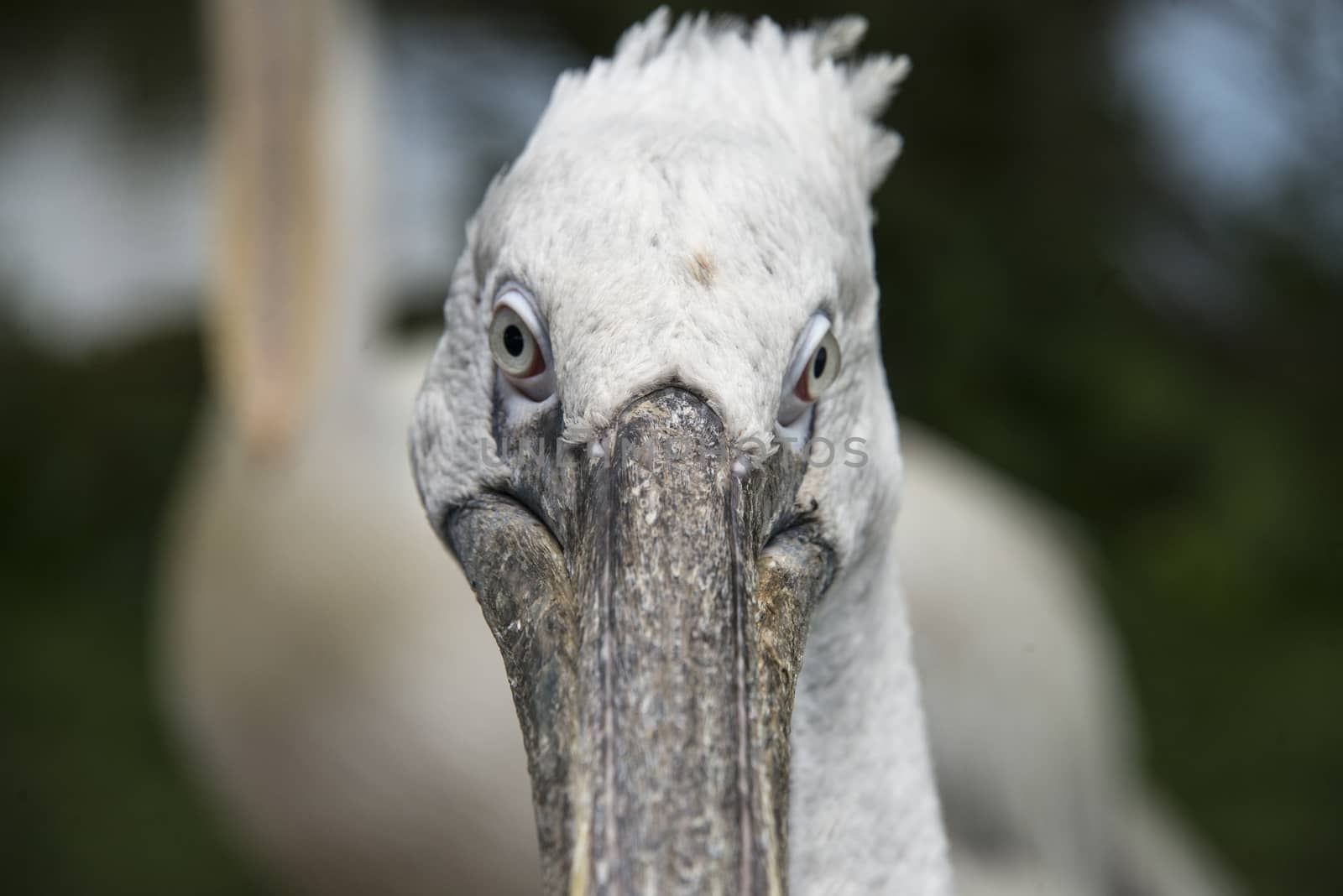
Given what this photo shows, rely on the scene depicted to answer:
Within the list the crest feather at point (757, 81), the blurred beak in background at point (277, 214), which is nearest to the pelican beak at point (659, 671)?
the crest feather at point (757, 81)

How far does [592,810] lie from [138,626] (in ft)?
14.3

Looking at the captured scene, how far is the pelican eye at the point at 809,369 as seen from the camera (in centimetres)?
106

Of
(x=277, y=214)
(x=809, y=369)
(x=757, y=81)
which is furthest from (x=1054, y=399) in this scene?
(x=809, y=369)

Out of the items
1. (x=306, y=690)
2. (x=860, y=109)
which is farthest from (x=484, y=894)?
(x=860, y=109)

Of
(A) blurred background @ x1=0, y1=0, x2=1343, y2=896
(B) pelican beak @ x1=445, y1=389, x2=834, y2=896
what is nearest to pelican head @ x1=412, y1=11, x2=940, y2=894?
(B) pelican beak @ x1=445, y1=389, x2=834, y2=896

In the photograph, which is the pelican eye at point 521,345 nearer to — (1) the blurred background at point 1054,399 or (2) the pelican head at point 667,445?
(2) the pelican head at point 667,445

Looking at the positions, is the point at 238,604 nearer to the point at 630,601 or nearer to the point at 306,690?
the point at 306,690

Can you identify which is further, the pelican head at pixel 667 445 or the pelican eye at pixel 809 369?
the pelican eye at pixel 809 369

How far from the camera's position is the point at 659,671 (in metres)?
0.95

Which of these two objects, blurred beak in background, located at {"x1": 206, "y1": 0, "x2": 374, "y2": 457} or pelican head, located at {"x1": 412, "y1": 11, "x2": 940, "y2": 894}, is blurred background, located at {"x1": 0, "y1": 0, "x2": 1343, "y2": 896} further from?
pelican head, located at {"x1": 412, "y1": 11, "x2": 940, "y2": 894}

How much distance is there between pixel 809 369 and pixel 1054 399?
3.49m

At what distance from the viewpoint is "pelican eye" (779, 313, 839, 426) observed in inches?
41.9

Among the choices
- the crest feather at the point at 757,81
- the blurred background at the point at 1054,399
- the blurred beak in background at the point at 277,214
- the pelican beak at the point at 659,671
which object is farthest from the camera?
the blurred background at the point at 1054,399

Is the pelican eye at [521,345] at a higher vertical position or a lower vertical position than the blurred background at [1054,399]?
lower
